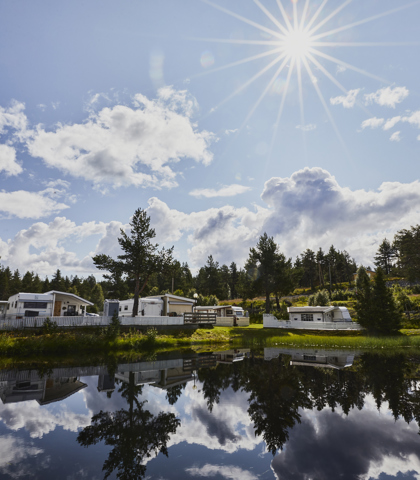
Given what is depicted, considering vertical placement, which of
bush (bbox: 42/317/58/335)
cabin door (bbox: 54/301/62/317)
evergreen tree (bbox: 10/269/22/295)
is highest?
evergreen tree (bbox: 10/269/22/295)

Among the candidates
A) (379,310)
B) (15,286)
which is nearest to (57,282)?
(15,286)

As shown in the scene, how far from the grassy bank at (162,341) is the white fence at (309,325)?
1249mm

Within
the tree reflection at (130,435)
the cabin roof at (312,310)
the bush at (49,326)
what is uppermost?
the cabin roof at (312,310)

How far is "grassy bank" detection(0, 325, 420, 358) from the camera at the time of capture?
24.0 m

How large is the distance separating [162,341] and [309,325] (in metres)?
24.5

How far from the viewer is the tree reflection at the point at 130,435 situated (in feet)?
22.3

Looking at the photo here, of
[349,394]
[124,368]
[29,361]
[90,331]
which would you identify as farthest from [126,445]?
[90,331]

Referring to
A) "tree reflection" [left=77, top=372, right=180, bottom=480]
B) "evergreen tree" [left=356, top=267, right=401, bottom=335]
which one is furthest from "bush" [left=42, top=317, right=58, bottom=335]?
"evergreen tree" [left=356, top=267, right=401, bottom=335]

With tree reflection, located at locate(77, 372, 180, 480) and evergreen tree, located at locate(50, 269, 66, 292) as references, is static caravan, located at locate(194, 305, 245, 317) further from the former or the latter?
evergreen tree, located at locate(50, 269, 66, 292)

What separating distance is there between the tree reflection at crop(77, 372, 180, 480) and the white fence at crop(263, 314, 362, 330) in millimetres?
36750

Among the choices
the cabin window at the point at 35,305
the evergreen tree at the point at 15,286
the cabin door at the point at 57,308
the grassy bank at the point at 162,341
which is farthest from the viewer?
the evergreen tree at the point at 15,286

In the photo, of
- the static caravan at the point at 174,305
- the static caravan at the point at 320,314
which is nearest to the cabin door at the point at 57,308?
the static caravan at the point at 174,305

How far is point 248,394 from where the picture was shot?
42.4 feet

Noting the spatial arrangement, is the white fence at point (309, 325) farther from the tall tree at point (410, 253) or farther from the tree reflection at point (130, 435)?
the tree reflection at point (130, 435)
